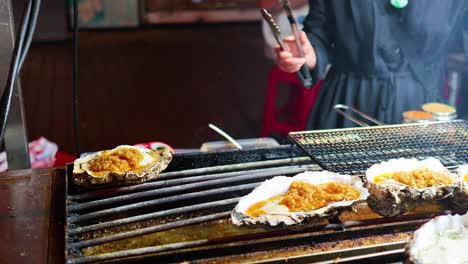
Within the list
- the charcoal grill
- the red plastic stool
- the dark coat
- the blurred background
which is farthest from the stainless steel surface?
→ the red plastic stool

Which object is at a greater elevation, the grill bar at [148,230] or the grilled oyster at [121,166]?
the grilled oyster at [121,166]

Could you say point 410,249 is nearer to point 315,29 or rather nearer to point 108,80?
point 315,29

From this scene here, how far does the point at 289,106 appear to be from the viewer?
5.48 meters

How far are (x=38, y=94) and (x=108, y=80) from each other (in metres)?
1.05

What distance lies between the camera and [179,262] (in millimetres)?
1451

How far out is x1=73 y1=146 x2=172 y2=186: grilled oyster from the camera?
179cm

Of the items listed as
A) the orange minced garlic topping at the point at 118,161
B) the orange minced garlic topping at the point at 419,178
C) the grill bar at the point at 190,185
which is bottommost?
the grill bar at the point at 190,185

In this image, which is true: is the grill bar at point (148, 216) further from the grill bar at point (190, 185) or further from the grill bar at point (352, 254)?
the grill bar at point (352, 254)

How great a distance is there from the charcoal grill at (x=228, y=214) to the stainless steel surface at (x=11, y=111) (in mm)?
309

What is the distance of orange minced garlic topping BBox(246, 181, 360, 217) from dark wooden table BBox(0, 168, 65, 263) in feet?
1.97

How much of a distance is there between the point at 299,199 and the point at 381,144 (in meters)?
0.64

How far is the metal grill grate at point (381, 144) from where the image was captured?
1979mm

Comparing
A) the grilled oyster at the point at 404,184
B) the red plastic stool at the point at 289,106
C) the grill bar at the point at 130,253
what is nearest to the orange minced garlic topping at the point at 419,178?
the grilled oyster at the point at 404,184

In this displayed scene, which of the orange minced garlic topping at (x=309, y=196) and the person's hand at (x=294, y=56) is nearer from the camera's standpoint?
the orange minced garlic topping at (x=309, y=196)
